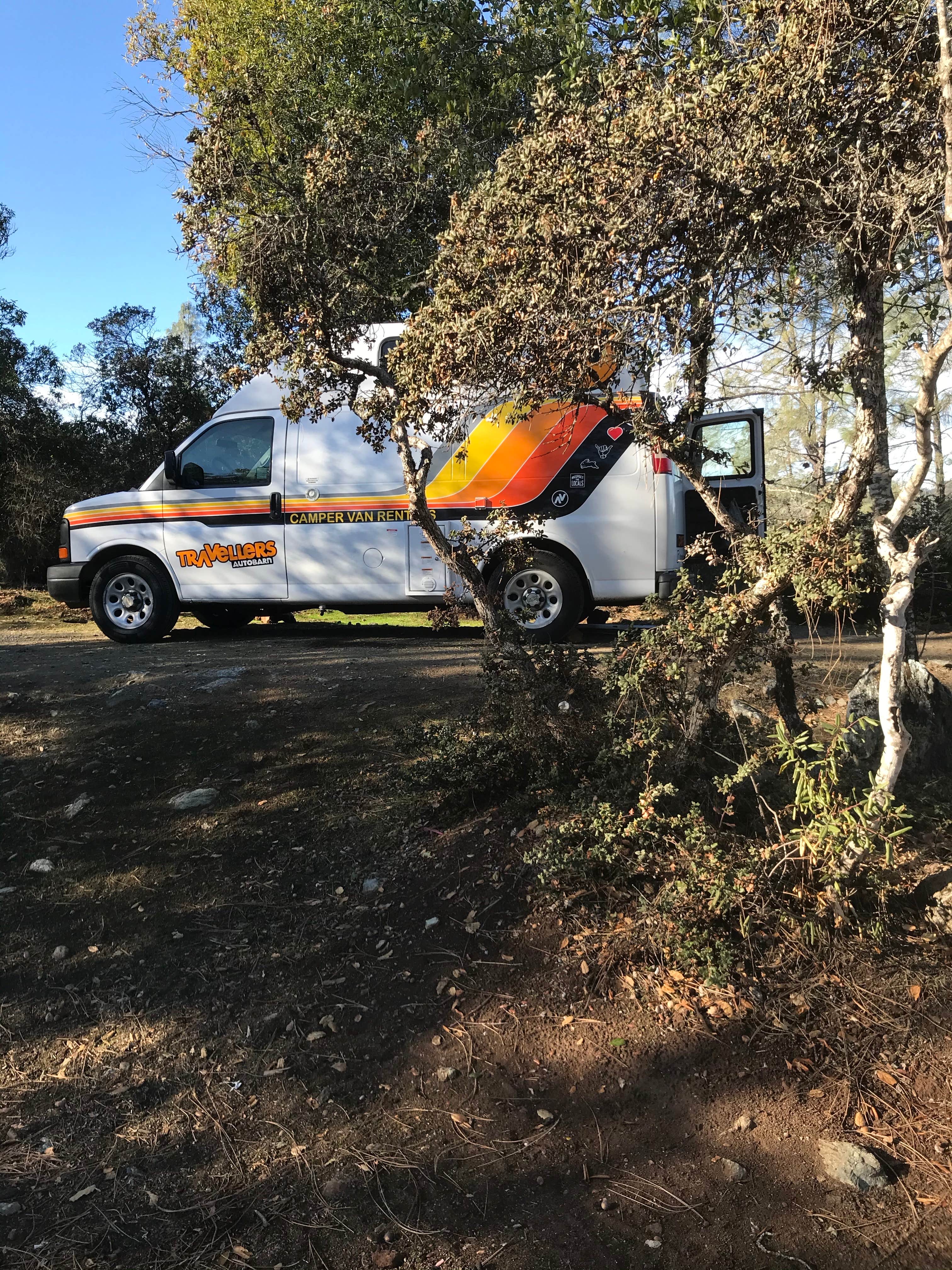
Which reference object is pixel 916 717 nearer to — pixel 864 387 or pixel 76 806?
pixel 864 387

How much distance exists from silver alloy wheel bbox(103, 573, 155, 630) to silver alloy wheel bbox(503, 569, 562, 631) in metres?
3.63

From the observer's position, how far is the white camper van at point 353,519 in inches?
310

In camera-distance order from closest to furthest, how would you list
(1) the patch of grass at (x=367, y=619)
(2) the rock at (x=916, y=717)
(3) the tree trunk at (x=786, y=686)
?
(3) the tree trunk at (x=786, y=686) → (2) the rock at (x=916, y=717) → (1) the patch of grass at (x=367, y=619)

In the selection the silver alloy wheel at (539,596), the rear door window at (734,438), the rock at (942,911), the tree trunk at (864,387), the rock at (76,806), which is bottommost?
the rock at (942,911)

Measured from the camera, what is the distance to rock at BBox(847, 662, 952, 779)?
434cm

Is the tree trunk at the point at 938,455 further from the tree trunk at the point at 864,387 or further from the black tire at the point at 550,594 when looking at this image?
the black tire at the point at 550,594

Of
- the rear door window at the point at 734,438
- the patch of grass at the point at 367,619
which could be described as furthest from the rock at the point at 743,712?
the patch of grass at the point at 367,619

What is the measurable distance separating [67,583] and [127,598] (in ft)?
2.02

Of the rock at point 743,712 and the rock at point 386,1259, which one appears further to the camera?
the rock at point 743,712

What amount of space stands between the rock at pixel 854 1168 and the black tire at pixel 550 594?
556cm

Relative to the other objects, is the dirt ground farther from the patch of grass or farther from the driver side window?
the patch of grass

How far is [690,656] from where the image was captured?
3.53 metres

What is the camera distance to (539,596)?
26.0 feet

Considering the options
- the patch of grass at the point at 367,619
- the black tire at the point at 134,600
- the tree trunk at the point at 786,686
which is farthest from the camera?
the patch of grass at the point at 367,619
